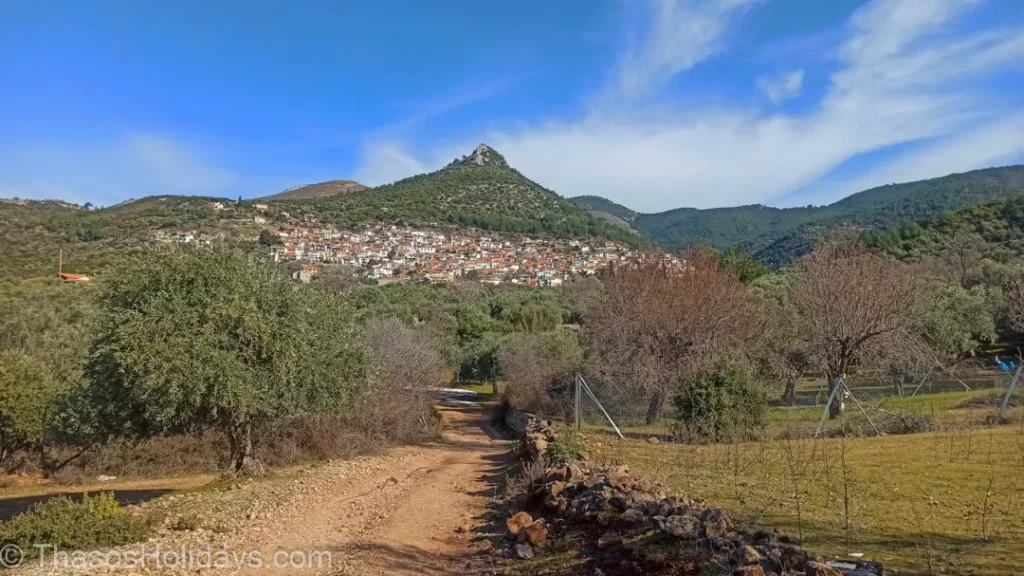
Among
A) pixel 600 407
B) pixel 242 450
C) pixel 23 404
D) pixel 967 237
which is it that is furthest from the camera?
pixel 967 237

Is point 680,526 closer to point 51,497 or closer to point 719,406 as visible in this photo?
point 719,406

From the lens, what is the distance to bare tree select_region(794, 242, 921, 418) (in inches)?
780

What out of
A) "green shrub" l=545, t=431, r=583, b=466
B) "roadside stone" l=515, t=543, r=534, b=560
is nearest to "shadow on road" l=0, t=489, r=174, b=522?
"green shrub" l=545, t=431, r=583, b=466

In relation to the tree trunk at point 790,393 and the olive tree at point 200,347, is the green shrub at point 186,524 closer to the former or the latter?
the olive tree at point 200,347

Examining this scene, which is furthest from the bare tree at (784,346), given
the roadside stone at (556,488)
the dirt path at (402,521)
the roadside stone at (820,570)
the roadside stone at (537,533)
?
the roadside stone at (820,570)

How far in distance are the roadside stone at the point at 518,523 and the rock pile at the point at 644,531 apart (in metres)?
0.01

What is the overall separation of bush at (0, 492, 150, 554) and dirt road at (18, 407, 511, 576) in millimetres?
396

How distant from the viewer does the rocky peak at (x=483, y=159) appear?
519 ft

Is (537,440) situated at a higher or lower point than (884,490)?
lower

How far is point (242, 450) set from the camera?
1548 centimetres

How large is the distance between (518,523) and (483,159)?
15470cm

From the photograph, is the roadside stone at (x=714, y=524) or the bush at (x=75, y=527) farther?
the bush at (x=75, y=527)

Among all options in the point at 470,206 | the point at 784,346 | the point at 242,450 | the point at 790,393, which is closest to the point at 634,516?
the point at 242,450

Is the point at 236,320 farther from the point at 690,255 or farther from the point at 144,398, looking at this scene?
the point at 690,255
